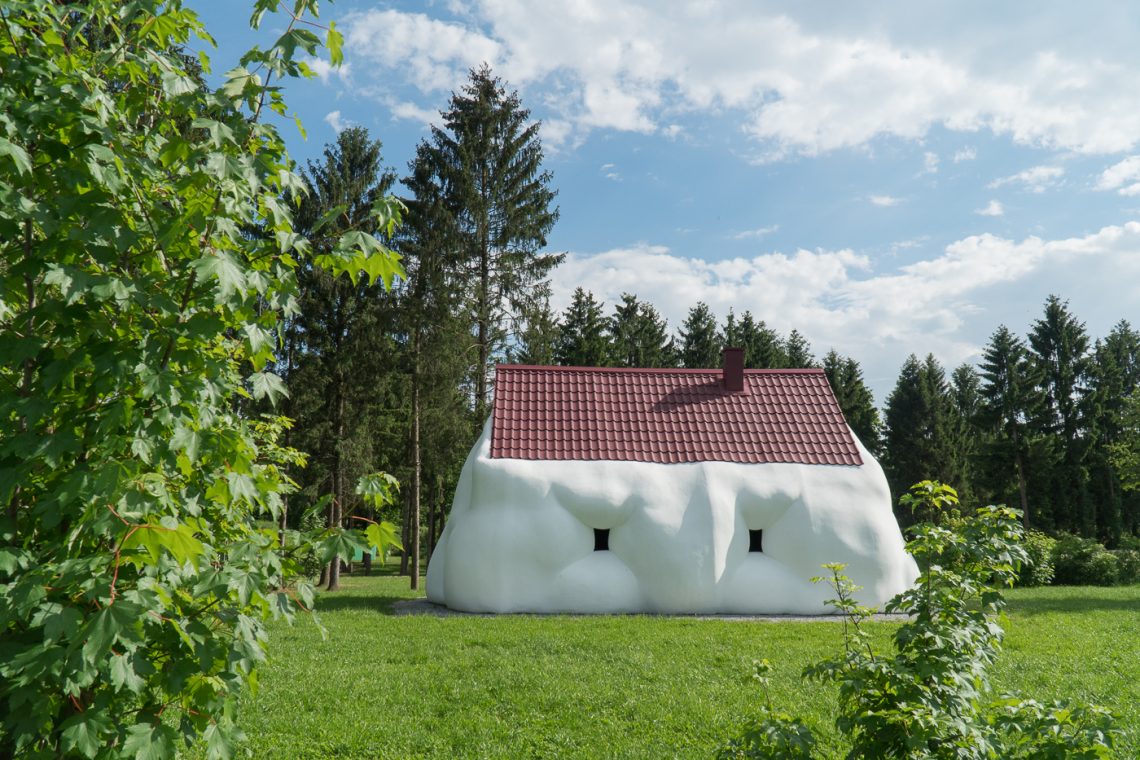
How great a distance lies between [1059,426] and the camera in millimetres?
38688

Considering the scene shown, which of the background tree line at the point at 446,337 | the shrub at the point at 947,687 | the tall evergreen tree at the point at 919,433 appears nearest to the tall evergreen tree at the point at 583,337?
the background tree line at the point at 446,337

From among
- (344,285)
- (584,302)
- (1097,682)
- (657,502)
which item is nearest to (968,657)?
(1097,682)

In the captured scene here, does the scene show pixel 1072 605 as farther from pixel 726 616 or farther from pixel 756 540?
pixel 726 616

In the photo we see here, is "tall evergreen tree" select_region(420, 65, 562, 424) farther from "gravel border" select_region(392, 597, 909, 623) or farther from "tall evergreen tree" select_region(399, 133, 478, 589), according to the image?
"gravel border" select_region(392, 597, 909, 623)

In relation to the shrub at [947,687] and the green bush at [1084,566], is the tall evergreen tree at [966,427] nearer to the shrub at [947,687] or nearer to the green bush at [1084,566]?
the green bush at [1084,566]

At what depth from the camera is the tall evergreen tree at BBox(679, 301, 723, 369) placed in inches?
1545

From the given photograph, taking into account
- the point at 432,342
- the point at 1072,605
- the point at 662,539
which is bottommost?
the point at 1072,605

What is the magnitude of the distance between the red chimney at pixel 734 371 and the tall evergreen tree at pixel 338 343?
1019cm

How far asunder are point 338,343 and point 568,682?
15.7 meters

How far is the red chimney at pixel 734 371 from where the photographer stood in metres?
16.8

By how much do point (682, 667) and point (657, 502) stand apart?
5225 millimetres

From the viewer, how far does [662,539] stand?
44.5 ft

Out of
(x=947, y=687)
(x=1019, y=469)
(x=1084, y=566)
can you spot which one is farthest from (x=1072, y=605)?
(x=1019, y=469)

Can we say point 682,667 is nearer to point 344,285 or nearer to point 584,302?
point 344,285
